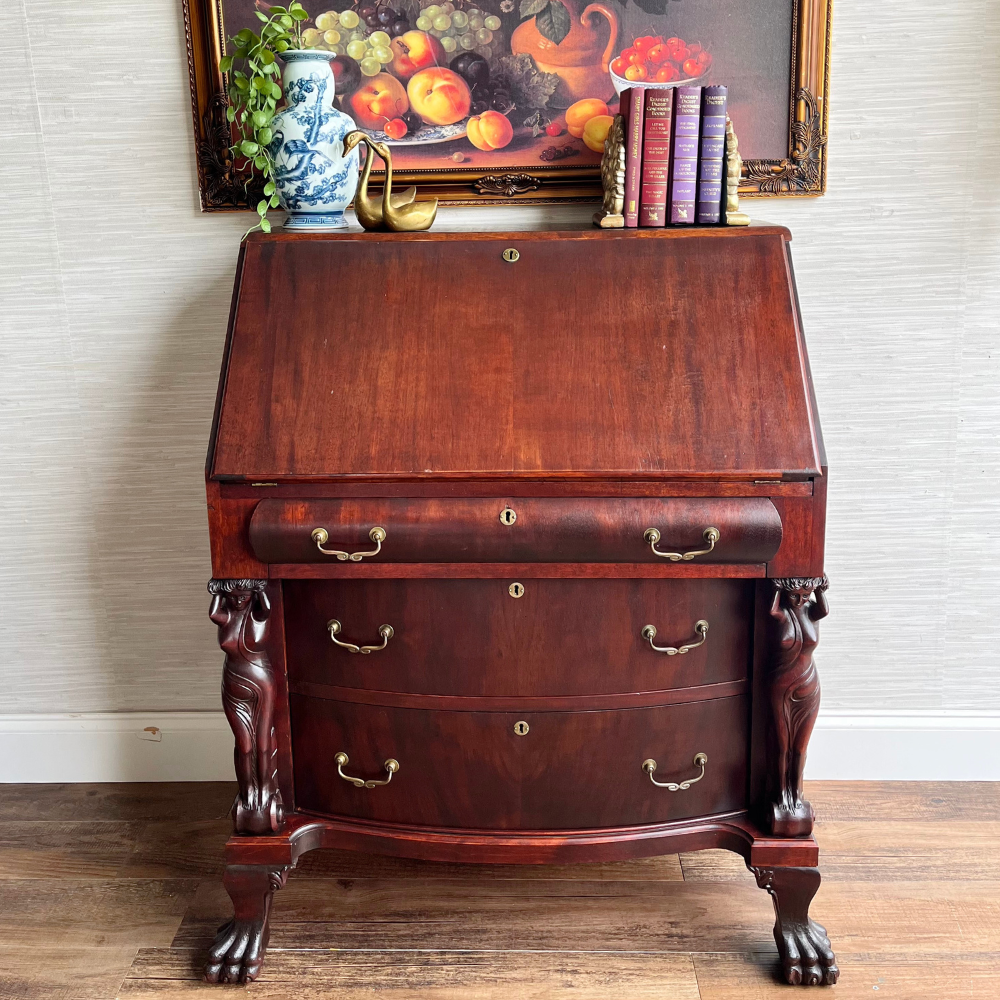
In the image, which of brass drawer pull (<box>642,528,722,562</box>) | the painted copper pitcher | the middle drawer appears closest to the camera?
brass drawer pull (<box>642,528,722,562</box>)

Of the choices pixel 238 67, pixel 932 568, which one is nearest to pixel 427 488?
pixel 238 67

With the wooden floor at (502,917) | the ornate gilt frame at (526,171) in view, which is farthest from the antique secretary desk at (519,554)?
the ornate gilt frame at (526,171)

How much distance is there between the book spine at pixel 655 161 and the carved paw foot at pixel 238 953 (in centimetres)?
146

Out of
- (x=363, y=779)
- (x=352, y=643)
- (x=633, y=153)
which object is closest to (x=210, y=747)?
(x=363, y=779)

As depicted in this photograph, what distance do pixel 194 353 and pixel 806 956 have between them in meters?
1.72

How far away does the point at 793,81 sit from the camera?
190 centimetres

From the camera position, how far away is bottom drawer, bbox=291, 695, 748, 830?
5.26ft

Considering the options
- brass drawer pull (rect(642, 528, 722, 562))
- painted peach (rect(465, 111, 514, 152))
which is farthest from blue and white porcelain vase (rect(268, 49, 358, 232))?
brass drawer pull (rect(642, 528, 722, 562))

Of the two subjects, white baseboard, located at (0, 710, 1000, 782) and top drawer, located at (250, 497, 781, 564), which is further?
white baseboard, located at (0, 710, 1000, 782)

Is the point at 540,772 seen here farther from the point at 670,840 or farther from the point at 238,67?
the point at 238,67

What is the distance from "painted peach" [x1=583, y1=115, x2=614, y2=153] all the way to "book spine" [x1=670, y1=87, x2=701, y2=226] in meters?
0.27

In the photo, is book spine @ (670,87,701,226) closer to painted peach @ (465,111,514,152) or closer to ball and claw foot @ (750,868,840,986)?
painted peach @ (465,111,514,152)

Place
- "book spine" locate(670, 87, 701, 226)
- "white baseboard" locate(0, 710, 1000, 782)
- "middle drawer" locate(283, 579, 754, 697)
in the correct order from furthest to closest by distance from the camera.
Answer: "white baseboard" locate(0, 710, 1000, 782) → "book spine" locate(670, 87, 701, 226) → "middle drawer" locate(283, 579, 754, 697)

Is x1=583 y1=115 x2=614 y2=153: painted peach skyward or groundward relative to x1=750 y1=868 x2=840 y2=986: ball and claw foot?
skyward
